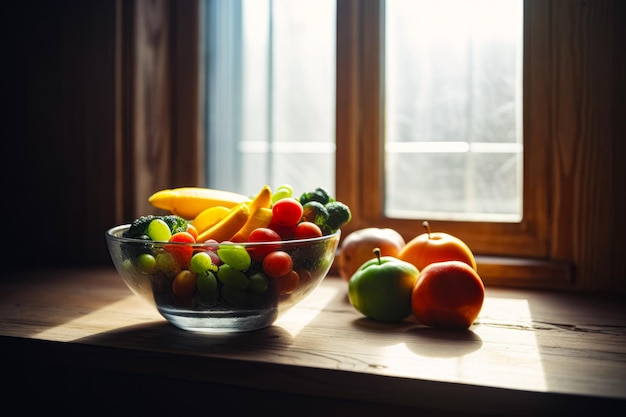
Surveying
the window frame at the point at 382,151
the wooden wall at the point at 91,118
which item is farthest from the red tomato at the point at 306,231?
the wooden wall at the point at 91,118

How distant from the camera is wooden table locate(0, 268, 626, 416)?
2.57ft

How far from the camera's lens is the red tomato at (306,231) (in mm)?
958

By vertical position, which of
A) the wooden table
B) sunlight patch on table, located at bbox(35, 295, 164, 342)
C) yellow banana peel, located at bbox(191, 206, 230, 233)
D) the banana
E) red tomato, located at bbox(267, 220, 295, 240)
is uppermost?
the banana

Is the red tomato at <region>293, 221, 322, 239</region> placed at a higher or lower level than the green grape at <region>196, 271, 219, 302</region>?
higher

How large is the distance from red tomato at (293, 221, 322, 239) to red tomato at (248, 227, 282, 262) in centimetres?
3

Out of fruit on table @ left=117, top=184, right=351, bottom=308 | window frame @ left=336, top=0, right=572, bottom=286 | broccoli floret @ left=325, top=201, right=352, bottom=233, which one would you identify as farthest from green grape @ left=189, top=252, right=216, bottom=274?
window frame @ left=336, top=0, right=572, bottom=286

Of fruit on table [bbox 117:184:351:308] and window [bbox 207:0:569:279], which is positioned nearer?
fruit on table [bbox 117:184:351:308]

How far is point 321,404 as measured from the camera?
2.88ft

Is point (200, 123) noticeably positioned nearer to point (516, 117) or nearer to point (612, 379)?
point (516, 117)

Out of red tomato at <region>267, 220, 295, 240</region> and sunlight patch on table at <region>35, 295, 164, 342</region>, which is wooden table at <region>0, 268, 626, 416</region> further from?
red tomato at <region>267, 220, 295, 240</region>

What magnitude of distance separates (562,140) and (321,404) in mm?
693

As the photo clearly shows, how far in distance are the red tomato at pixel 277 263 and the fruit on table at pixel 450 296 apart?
22 cm

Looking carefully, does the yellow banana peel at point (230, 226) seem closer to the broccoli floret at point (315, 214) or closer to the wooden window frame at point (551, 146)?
the broccoli floret at point (315, 214)

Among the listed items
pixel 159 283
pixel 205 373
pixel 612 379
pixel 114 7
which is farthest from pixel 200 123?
pixel 612 379
